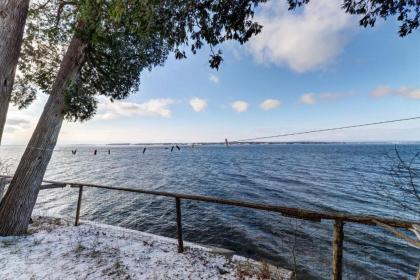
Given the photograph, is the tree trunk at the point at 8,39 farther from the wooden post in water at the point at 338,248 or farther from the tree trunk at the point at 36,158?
the wooden post in water at the point at 338,248

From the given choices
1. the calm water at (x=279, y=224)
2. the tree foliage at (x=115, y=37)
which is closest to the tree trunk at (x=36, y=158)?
the tree foliage at (x=115, y=37)

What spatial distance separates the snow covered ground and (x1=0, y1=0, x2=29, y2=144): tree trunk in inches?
107

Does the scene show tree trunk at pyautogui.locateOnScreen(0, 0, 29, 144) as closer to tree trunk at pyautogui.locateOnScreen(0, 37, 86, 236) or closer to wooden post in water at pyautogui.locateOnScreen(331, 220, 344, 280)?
tree trunk at pyautogui.locateOnScreen(0, 37, 86, 236)

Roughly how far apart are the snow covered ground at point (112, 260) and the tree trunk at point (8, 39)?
2.72 metres

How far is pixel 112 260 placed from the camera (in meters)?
4.50

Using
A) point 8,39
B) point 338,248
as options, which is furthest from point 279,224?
point 8,39

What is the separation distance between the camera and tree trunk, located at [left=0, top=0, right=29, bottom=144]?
390 centimetres

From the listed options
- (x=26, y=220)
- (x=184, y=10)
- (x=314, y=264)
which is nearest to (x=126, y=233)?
(x=26, y=220)

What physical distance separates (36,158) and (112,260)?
131 inches

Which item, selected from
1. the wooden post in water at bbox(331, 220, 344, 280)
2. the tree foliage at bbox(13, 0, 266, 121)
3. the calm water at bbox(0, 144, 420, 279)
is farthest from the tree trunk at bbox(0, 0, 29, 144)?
the calm water at bbox(0, 144, 420, 279)

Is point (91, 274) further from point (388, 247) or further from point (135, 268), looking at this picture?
point (388, 247)

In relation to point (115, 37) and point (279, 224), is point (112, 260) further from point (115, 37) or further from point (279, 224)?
point (279, 224)

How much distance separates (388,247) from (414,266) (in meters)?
1.27

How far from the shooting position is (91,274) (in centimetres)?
398
